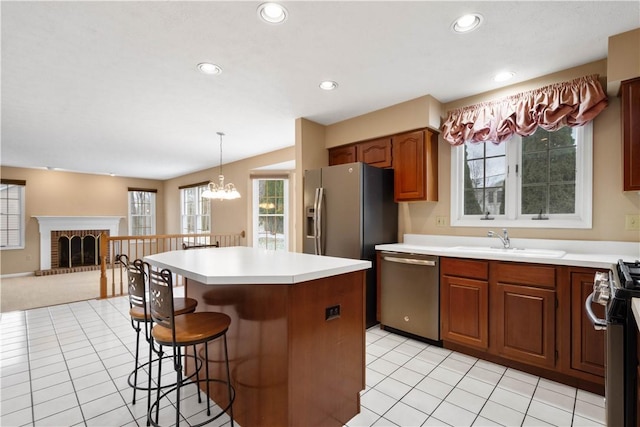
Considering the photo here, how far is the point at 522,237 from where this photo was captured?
109 inches

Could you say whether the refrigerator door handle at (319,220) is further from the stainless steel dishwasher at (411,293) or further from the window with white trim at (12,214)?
the window with white trim at (12,214)

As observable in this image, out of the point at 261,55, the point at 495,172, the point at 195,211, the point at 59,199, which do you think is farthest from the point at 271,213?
the point at 59,199

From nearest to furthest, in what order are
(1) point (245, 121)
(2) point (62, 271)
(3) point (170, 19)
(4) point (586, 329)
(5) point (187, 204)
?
(3) point (170, 19) < (4) point (586, 329) < (1) point (245, 121) < (2) point (62, 271) < (5) point (187, 204)

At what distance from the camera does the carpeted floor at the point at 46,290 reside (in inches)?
176

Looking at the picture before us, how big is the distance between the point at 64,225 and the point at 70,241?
42 centimetres

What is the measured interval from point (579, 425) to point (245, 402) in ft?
6.43

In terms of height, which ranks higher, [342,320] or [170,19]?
[170,19]

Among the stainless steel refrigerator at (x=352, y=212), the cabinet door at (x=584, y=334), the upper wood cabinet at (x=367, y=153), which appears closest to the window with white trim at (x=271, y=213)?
the upper wood cabinet at (x=367, y=153)

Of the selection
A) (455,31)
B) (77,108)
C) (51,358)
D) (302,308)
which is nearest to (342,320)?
(302,308)

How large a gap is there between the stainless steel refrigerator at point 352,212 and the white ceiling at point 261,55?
0.81m

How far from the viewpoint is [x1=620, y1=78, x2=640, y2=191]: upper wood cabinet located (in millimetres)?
2074

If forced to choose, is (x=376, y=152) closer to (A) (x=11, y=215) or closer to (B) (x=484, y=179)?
(B) (x=484, y=179)

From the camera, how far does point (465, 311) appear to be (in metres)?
2.59

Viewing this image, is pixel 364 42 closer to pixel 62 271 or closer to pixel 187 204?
pixel 187 204
